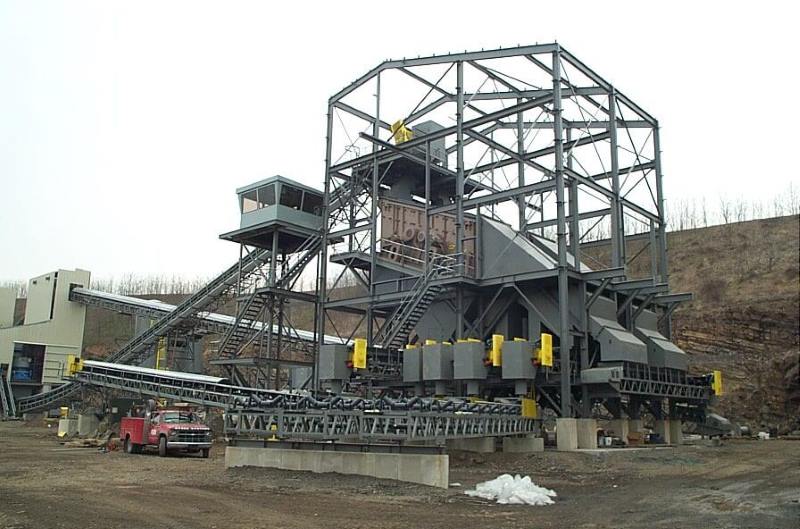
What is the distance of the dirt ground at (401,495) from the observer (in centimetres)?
1202

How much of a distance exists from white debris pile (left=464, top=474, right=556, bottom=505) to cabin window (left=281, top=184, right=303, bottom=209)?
22150mm

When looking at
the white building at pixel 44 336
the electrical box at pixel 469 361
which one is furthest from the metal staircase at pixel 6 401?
the electrical box at pixel 469 361

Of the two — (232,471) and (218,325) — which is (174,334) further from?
(232,471)

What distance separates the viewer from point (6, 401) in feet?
179

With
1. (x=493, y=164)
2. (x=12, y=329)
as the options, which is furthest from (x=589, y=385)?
(x=12, y=329)

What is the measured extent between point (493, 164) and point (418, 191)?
4947 mm

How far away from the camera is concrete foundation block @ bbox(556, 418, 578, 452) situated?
81.9ft

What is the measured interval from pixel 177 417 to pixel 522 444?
12865mm

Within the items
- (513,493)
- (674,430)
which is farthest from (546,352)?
(674,430)

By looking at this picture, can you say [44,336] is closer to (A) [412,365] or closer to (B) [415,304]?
(A) [412,365]

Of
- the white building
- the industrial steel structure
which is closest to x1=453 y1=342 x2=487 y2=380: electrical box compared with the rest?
the industrial steel structure

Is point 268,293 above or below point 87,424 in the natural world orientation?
above

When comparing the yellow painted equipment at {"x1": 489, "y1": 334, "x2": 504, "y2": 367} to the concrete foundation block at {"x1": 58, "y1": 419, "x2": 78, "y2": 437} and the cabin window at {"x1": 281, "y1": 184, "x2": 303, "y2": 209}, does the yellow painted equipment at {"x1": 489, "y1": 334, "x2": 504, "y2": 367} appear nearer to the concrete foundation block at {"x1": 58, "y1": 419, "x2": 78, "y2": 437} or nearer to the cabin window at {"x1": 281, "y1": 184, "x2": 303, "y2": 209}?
the cabin window at {"x1": 281, "y1": 184, "x2": 303, "y2": 209}

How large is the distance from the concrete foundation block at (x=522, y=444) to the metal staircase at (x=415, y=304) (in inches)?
254
